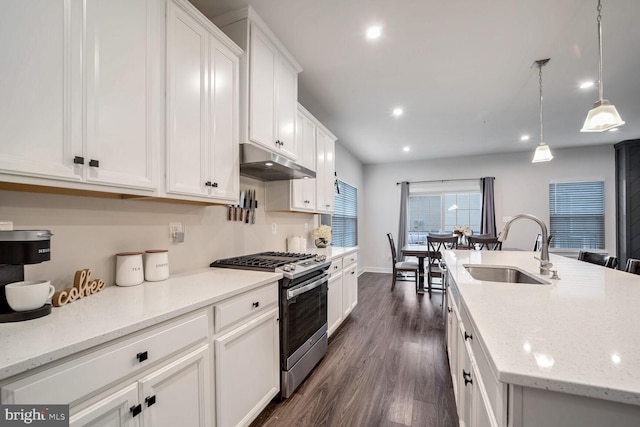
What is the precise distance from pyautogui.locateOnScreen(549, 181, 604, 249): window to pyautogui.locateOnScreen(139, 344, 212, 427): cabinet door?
7.04 meters

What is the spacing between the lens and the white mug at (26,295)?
956 mm

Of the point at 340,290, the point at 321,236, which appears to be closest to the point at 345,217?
the point at 321,236

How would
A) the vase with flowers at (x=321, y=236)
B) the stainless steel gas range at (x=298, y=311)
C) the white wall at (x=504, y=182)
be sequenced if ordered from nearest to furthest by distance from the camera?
1. the stainless steel gas range at (x=298, y=311)
2. the vase with flowers at (x=321, y=236)
3. the white wall at (x=504, y=182)

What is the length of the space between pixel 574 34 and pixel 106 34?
3207 millimetres

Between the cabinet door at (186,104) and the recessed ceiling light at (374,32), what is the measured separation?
122cm

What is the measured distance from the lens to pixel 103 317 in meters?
1.01

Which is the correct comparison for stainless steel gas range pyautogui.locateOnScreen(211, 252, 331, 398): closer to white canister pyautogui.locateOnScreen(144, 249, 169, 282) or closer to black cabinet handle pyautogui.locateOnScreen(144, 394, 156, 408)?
white canister pyautogui.locateOnScreen(144, 249, 169, 282)

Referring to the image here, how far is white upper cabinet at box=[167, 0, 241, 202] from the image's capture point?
59.4 inches

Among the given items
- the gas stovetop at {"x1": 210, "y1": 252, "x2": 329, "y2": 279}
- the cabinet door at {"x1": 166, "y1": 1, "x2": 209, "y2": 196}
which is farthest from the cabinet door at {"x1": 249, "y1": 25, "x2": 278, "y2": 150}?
the gas stovetop at {"x1": 210, "y1": 252, "x2": 329, "y2": 279}

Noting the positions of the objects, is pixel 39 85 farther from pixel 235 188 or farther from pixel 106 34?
pixel 235 188

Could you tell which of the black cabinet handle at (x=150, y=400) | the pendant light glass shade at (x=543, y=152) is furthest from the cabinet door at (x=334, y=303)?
the pendant light glass shade at (x=543, y=152)

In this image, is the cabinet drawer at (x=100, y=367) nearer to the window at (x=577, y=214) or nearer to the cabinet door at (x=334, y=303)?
the cabinet door at (x=334, y=303)

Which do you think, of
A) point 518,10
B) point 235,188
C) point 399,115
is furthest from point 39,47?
point 399,115

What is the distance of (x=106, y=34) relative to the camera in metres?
1.20
